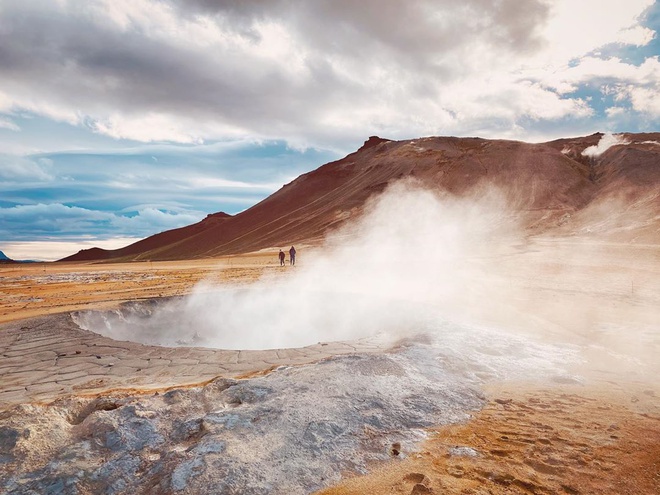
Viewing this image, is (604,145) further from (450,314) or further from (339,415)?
(339,415)

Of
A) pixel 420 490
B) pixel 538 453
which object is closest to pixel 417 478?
pixel 420 490

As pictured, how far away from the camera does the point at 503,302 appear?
10.6 meters

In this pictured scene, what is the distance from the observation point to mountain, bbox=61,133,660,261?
44875 millimetres

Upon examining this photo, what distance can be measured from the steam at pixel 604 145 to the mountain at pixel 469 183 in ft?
0.98

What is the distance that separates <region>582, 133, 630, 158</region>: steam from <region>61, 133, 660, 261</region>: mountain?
0.30 meters

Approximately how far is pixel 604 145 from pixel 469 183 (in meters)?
22.4

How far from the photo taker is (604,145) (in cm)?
5947

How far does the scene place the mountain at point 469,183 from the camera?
44875 millimetres

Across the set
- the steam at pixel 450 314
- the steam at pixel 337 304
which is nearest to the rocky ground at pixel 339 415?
the steam at pixel 450 314

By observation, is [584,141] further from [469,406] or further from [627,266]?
[469,406]

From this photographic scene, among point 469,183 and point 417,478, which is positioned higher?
point 469,183

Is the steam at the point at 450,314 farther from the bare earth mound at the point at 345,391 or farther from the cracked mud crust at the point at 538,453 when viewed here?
the cracked mud crust at the point at 538,453

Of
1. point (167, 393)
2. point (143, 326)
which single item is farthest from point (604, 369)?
point (143, 326)

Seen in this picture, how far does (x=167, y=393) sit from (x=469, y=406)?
330 cm
